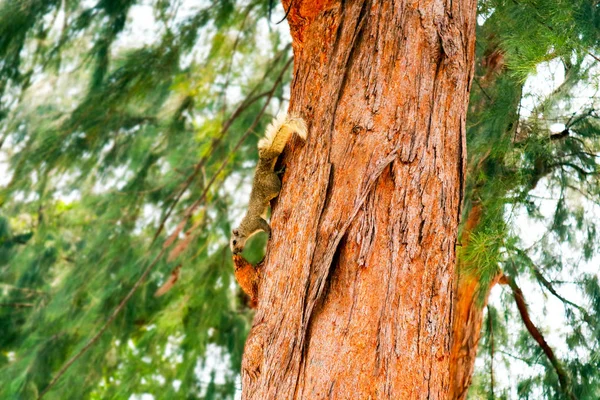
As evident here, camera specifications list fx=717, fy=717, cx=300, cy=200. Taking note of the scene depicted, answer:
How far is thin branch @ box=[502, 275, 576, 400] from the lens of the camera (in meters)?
2.96

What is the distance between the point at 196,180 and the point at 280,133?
2986 mm

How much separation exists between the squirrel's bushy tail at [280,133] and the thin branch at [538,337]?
1409mm

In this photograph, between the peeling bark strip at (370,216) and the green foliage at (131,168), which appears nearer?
the peeling bark strip at (370,216)

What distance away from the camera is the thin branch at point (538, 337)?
116 inches

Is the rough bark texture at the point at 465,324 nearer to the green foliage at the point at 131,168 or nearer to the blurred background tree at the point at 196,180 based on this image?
the blurred background tree at the point at 196,180

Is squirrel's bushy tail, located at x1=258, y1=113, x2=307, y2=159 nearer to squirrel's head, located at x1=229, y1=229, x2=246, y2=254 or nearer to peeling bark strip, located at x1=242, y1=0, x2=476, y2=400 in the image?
peeling bark strip, located at x1=242, y1=0, x2=476, y2=400

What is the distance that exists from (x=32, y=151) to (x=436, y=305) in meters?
2.96

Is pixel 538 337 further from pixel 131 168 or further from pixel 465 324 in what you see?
pixel 131 168

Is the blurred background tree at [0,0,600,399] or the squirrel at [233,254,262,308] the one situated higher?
the blurred background tree at [0,0,600,399]

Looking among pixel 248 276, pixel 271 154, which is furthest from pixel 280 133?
pixel 248 276

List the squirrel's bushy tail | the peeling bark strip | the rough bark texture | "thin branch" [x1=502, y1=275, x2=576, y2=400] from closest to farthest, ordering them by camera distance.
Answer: the peeling bark strip
the squirrel's bushy tail
the rough bark texture
"thin branch" [x1=502, y1=275, x2=576, y2=400]

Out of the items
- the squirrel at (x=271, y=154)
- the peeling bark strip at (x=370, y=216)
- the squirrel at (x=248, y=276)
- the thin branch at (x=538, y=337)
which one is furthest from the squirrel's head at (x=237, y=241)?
the thin branch at (x=538, y=337)

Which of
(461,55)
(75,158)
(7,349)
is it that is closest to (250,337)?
(461,55)

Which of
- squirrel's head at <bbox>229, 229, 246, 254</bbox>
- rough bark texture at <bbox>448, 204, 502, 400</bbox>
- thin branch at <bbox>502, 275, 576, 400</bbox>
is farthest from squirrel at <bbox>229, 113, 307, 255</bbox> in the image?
thin branch at <bbox>502, 275, 576, 400</bbox>
